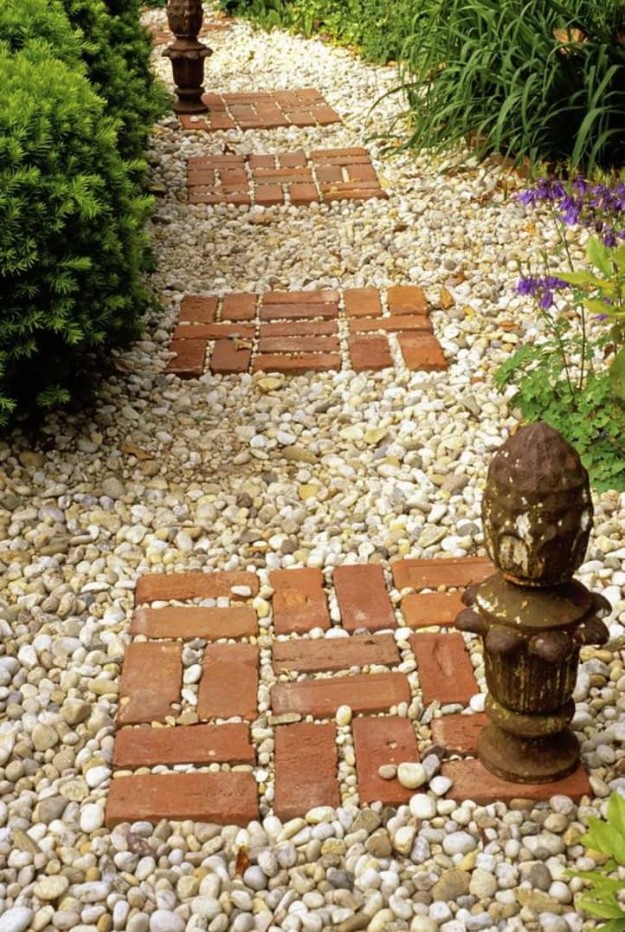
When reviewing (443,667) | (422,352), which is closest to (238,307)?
(422,352)

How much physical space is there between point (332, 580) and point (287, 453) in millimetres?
723

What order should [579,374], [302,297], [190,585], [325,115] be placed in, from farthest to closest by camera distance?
1. [325,115]
2. [302,297]
3. [579,374]
4. [190,585]

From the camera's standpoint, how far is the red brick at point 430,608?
9.43ft

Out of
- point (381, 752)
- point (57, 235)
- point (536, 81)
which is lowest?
point (381, 752)

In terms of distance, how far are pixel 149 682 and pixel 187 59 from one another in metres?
5.50

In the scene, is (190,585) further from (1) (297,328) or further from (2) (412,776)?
(1) (297,328)

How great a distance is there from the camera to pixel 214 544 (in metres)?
3.27

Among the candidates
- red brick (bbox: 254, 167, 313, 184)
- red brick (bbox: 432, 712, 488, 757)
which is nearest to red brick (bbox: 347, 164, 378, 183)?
red brick (bbox: 254, 167, 313, 184)

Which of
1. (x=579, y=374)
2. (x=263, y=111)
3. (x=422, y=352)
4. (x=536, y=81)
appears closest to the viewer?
(x=579, y=374)

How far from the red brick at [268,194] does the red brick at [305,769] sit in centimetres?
Answer: 372

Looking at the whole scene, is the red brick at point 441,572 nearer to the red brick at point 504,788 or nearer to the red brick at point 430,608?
the red brick at point 430,608

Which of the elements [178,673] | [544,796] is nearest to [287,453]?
[178,673]

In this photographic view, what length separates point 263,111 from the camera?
292 inches

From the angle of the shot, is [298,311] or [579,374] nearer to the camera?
[579,374]
